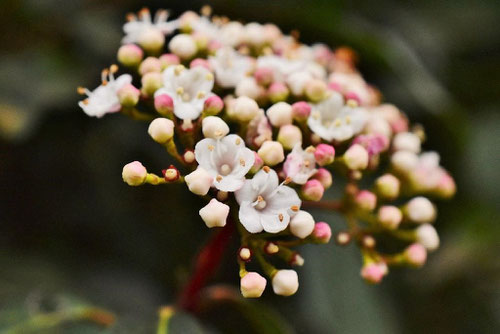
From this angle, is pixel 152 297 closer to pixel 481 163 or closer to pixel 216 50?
pixel 216 50

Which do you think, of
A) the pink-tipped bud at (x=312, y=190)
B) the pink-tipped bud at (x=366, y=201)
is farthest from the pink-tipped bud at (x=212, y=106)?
the pink-tipped bud at (x=366, y=201)

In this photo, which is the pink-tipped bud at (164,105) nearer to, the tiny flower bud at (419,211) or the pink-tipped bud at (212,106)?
the pink-tipped bud at (212,106)

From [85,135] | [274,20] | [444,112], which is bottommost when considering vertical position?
[85,135]

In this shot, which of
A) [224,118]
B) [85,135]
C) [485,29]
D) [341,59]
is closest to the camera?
[224,118]

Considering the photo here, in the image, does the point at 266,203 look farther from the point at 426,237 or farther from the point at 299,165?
the point at 426,237

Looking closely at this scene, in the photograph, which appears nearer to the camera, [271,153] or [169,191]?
[271,153]

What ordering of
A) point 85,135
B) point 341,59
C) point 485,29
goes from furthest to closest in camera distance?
point 485,29 < point 85,135 < point 341,59

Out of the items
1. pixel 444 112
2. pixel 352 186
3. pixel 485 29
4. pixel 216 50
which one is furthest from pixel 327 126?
pixel 485 29

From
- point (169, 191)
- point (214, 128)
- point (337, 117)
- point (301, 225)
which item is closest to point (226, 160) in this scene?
point (214, 128)
